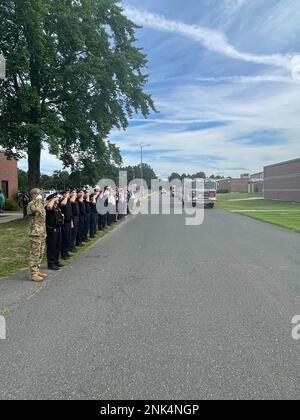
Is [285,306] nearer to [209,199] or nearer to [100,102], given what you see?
[100,102]

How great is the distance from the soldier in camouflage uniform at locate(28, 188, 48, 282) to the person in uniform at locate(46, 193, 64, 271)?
720 mm

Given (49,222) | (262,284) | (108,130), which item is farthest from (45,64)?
(262,284)

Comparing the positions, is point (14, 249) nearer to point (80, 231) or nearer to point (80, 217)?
point (80, 231)

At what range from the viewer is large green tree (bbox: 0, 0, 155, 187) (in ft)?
65.1

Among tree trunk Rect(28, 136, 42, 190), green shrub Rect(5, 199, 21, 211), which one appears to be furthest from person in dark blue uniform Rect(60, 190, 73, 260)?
green shrub Rect(5, 199, 21, 211)

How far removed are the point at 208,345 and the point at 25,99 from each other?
1769 centimetres

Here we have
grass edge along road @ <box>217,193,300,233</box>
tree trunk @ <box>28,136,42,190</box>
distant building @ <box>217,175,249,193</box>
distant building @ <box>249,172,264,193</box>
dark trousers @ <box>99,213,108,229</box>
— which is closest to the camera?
dark trousers @ <box>99,213,108,229</box>

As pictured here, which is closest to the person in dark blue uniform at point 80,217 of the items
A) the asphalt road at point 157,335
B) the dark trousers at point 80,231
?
the dark trousers at point 80,231

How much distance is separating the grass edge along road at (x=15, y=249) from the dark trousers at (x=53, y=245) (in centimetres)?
50

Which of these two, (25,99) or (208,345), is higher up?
(25,99)

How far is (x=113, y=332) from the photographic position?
202 inches

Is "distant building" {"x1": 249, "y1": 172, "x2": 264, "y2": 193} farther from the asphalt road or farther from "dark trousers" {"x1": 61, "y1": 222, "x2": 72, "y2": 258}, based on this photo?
the asphalt road

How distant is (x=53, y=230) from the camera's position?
9398mm

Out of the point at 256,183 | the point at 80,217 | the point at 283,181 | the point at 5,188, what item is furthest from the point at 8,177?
the point at 256,183
